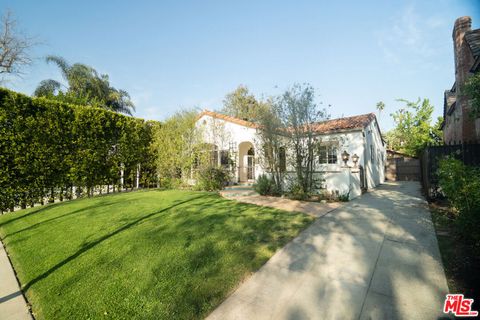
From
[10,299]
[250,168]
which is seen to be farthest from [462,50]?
[10,299]

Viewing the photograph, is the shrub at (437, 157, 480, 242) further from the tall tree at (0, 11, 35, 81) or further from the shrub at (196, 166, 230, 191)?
the tall tree at (0, 11, 35, 81)

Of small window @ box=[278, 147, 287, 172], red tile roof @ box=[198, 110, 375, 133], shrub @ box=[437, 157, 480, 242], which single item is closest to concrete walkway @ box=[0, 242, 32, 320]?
shrub @ box=[437, 157, 480, 242]

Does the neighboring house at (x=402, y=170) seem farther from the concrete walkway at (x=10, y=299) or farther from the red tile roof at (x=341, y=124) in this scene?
the concrete walkway at (x=10, y=299)

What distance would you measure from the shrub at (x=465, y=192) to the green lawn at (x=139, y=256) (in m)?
3.24

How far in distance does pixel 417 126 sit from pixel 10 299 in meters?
40.8

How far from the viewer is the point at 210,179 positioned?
41.6 ft

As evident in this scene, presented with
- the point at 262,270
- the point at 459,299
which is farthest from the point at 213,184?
the point at 459,299

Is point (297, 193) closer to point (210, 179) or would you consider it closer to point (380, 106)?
point (210, 179)

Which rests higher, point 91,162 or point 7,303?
point 91,162

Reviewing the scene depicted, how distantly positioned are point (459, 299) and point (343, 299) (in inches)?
55.2

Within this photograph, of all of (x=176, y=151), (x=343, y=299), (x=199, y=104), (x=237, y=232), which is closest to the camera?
(x=343, y=299)

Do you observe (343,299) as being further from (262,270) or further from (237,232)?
(237,232)

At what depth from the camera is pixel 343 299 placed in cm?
280

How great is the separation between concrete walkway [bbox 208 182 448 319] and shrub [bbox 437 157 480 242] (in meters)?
0.74
